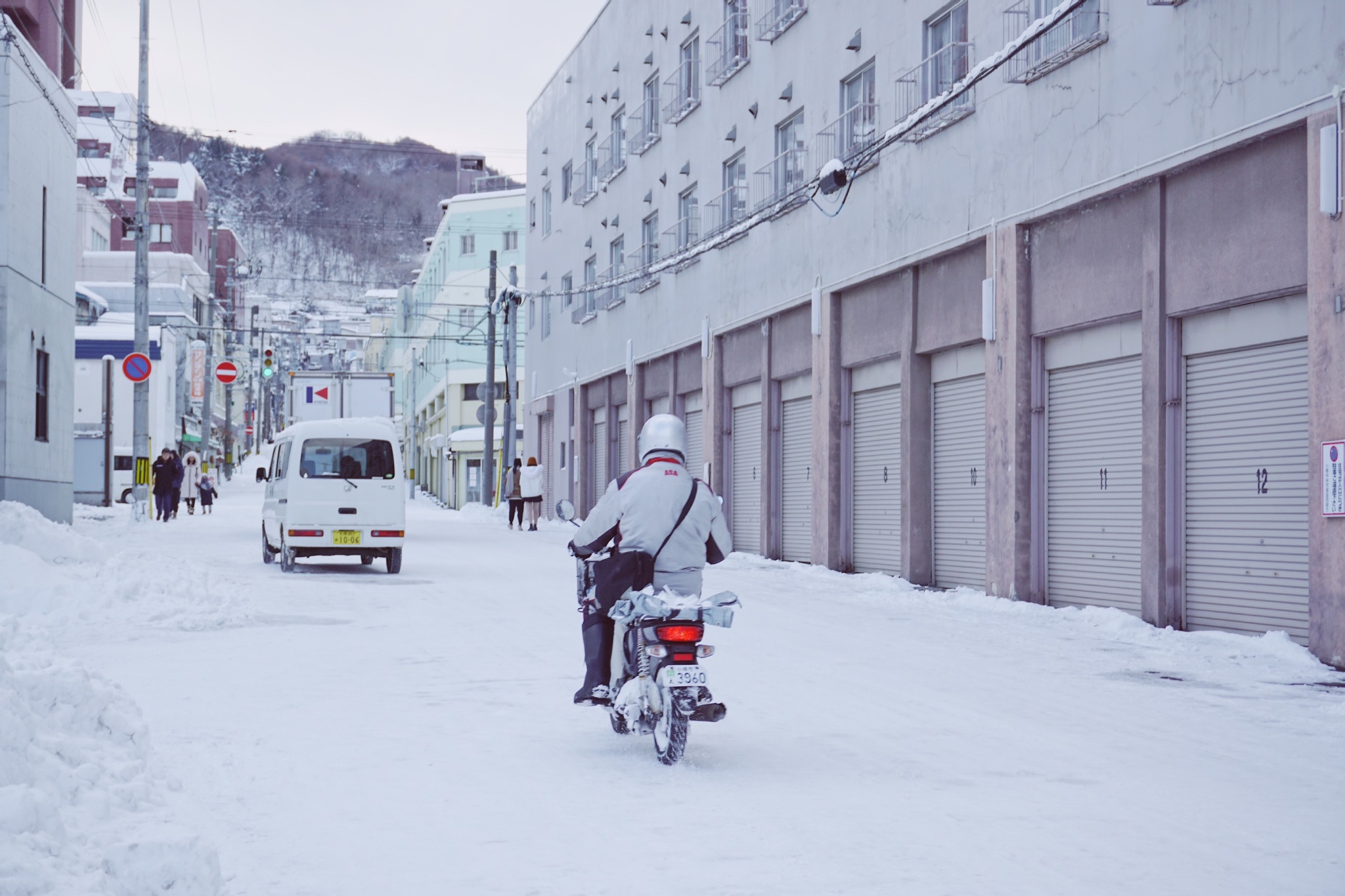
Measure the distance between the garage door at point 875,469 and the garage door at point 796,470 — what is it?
1684 mm

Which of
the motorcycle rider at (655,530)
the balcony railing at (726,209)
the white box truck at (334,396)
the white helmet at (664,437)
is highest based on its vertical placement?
the balcony railing at (726,209)

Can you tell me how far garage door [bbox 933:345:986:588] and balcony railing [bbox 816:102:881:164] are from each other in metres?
3.90

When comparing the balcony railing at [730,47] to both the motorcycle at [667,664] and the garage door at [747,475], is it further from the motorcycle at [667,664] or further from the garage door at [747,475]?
the motorcycle at [667,664]

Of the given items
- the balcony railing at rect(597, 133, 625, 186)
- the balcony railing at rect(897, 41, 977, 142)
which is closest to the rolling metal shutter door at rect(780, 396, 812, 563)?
the balcony railing at rect(897, 41, 977, 142)

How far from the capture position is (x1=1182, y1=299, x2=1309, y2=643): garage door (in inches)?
513

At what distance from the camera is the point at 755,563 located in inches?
1025

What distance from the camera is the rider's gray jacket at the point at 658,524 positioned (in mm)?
7590

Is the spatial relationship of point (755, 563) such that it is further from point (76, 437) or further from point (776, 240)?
point (76, 437)

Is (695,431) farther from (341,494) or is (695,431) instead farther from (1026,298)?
(1026,298)

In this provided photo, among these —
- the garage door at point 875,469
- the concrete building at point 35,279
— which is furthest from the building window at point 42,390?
the garage door at point 875,469

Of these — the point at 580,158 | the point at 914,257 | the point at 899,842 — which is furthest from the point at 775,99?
the point at 899,842

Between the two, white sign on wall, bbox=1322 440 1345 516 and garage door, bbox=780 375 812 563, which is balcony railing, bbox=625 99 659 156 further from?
white sign on wall, bbox=1322 440 1345 516

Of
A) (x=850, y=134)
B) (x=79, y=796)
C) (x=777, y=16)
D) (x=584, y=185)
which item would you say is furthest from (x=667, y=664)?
(x=584, y=185)

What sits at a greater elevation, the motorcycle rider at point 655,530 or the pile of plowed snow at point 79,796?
the motorcycle rider at point 655,530
